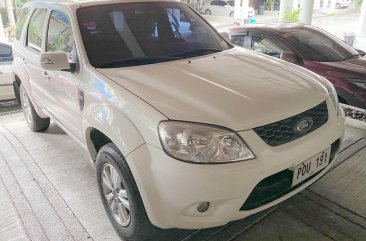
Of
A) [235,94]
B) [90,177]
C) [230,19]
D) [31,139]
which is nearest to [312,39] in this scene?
[235,94]

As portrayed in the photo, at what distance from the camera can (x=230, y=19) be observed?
1500 cm

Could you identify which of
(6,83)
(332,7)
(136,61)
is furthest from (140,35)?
(332,7)

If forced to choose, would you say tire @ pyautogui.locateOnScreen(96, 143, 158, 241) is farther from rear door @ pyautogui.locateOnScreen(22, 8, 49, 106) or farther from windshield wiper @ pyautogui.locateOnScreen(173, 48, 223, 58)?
rear door @ pyautogui.locateOnScreen(22, 8, 49, 106)

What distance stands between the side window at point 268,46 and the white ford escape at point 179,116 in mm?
1679

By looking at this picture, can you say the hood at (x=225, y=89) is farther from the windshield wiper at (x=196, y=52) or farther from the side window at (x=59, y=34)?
the side window at (x=59, y=34)

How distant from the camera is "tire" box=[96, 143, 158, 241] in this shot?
5.99ft

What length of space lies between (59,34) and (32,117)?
5.18 ft

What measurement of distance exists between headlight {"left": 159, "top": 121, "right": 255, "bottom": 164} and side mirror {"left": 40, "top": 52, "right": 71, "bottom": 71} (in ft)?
3.38

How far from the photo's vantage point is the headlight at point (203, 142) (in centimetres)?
162

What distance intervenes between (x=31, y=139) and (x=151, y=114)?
2.68m

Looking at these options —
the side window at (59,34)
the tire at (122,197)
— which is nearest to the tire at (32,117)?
the side window at (59,34)

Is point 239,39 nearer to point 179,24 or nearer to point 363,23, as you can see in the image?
point 179,24

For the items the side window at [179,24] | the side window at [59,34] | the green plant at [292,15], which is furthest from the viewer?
the green plant at [292,15]

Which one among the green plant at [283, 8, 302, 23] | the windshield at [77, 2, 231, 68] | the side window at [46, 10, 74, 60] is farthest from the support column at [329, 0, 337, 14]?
the side window at [46, 10, 74, 60]
